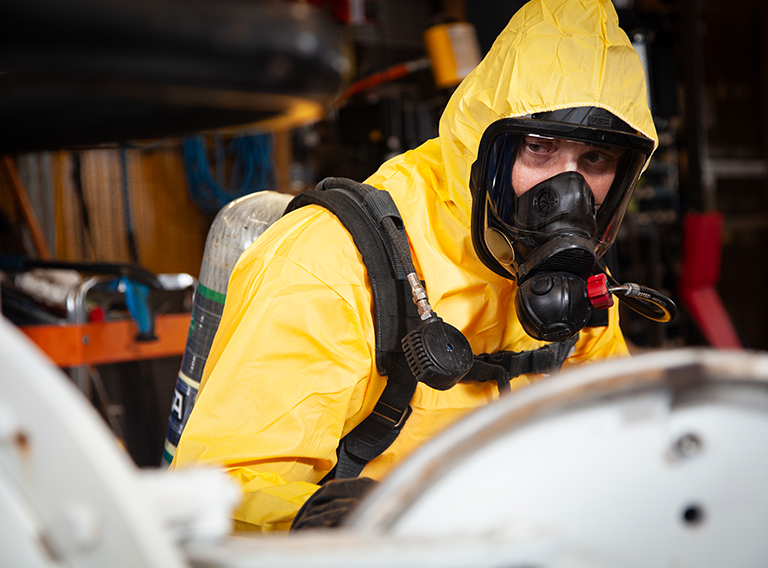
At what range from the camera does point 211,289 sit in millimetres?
1426

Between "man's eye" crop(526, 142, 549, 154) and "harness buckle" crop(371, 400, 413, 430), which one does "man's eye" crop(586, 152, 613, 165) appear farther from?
"harness buckle" crop(371, 400, 413, 430)

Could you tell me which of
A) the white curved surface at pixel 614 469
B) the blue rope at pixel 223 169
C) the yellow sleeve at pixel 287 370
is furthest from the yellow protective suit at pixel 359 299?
the blue rope at pixel 223 169

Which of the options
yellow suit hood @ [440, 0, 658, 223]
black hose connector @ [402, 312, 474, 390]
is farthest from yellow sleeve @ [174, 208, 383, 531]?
yellow suit hood @ [440, 0, 658, 223]

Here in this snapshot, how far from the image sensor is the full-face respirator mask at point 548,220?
1.25 metres

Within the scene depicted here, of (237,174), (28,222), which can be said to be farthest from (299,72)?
(237,174)

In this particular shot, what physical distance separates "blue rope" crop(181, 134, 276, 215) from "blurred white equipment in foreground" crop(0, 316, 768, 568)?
3.99 meters

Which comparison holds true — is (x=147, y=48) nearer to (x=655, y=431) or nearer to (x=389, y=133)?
(x=655, y=431)

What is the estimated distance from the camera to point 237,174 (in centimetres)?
454

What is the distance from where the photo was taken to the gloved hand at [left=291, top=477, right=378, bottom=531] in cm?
71

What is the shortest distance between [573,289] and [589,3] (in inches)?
22.5

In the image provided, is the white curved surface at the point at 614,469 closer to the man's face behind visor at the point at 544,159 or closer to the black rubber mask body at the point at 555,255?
the black rubber mask body at the point at 555,255

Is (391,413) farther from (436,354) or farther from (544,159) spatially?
(544,159)

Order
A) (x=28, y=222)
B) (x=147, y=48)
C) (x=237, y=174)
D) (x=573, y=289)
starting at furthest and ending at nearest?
(x=237, y=174) → (x=28, y=222) → (x=573, y=289) → (x=147, y=48)

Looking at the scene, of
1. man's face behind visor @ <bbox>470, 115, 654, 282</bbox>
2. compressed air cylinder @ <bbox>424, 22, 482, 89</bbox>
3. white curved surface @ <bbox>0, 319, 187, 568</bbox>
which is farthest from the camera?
compressed air cylinder @ <bbox>424, 22, 482, 89</bbox>
